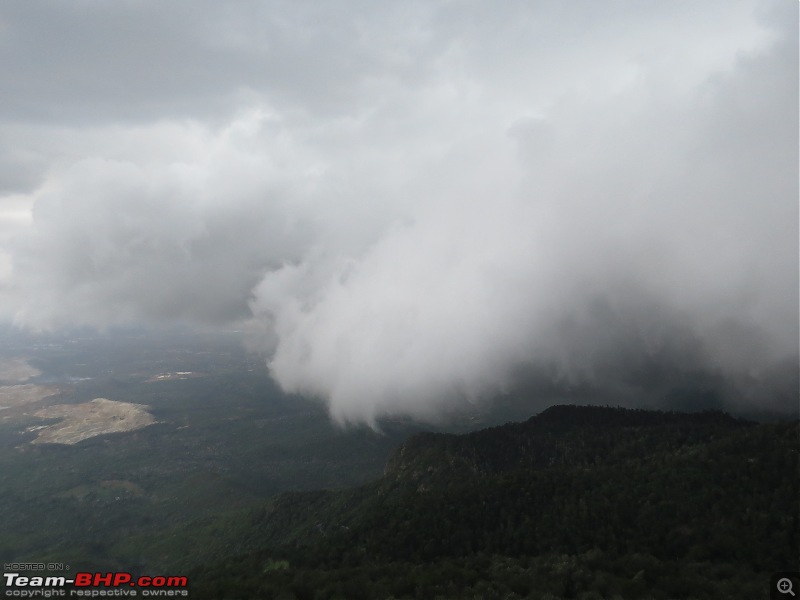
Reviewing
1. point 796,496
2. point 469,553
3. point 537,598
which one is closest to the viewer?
point 537,598

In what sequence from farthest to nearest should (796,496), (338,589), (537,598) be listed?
(796,496) < (338,589) < (537,598)

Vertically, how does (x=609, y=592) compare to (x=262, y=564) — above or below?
above

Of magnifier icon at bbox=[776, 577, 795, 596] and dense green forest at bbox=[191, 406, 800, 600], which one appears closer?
magnifier icon at bbox=[776, 577, 795, 596]

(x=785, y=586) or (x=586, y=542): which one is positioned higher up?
(x=785, y=586)

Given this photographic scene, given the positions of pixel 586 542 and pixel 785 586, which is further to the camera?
pixel 586 542

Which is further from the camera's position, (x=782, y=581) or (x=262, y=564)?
(x=262, y=564)

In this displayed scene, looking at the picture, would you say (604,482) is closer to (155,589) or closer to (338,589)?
(338,589)

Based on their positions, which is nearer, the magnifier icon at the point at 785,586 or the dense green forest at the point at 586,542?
the magnifier icon at the point at 785,586

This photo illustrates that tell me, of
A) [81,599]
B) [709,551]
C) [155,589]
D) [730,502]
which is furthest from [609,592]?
[81,599]
